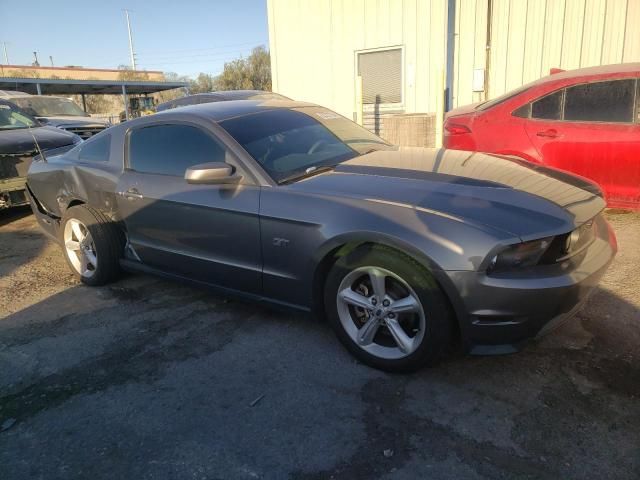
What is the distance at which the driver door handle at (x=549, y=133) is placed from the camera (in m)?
5.23

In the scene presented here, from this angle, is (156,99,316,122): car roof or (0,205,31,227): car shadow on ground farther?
(0,205,31,227): car shadow on ground

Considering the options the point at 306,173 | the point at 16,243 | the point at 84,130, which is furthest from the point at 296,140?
the point at 84,130

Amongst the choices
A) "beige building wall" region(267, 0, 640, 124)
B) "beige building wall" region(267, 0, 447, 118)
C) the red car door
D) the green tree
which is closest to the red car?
the red car door

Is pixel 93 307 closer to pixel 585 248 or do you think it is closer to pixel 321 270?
pixel 321 270

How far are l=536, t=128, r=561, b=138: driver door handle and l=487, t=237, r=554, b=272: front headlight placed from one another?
3.16m

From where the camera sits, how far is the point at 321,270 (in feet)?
9.95

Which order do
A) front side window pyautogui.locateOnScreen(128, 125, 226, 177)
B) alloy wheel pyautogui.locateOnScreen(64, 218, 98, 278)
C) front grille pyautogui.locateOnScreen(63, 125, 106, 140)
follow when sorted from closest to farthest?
1. front side window pyautogui.locateOnScreen(128, 125, 226, 177)
2. alloy wheel pyautogui.locateOnScreen(64, 218, 98, 278)
3. front grille pyautogui.locateOnScreen(63, 125, 106, 140)

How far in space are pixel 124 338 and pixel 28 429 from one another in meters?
0.97

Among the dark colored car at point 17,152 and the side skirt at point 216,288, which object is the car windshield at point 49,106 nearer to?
Result: the dark colored car at point 17,152

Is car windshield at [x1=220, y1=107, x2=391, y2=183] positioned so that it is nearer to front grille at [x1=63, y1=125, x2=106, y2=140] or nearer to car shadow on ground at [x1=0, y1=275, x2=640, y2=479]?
car shadow on ground at [x1=0, y1=275, x2=640, y2=479]

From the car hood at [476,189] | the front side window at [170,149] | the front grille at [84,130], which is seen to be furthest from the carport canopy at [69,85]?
the car hood at [476,189]

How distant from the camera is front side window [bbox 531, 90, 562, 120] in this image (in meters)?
5.29

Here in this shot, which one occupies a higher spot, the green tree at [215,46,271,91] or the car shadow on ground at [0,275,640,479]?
the green tree at [215,46,271,91]

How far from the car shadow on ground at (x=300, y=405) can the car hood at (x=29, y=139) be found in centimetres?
409
